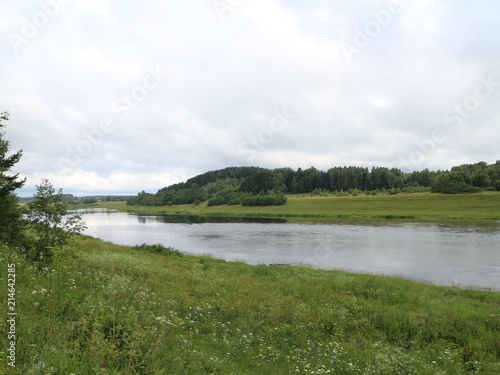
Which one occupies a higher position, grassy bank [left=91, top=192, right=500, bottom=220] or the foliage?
the foliage

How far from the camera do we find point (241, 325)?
10.2 meters

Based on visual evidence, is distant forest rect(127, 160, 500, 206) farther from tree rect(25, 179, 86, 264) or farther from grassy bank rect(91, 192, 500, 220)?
tree rect(25, 179, 86, 264)

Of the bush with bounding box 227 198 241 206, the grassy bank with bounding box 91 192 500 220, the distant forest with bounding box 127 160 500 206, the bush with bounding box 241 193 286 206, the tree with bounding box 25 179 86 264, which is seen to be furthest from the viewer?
the distant forest with bounding box 127 160 500 206

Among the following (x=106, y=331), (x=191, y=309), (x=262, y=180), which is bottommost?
(x=191, y=309)

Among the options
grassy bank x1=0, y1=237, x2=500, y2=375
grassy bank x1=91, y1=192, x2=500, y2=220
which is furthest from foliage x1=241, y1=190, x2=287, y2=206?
grassy bank x1=0, y1=237, x2=500, y2=375

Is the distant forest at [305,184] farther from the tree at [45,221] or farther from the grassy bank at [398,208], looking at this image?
the tree at [45,221]

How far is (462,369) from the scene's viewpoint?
318 inches

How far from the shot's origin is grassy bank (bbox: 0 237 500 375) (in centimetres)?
488

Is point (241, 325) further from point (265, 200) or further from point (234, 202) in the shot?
point (234, 202)

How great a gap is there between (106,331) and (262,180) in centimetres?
15112

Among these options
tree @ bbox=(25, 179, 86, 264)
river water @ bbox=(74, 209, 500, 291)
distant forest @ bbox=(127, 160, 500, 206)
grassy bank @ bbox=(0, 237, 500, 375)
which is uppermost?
distant forest @ bbox=(127, 160, 500, 206)

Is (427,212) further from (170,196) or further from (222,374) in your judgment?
(170,196)

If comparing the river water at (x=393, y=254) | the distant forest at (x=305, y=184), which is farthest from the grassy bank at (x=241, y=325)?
the distant forest at (x=305, y=184)

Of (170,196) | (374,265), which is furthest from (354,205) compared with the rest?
(170,196)
